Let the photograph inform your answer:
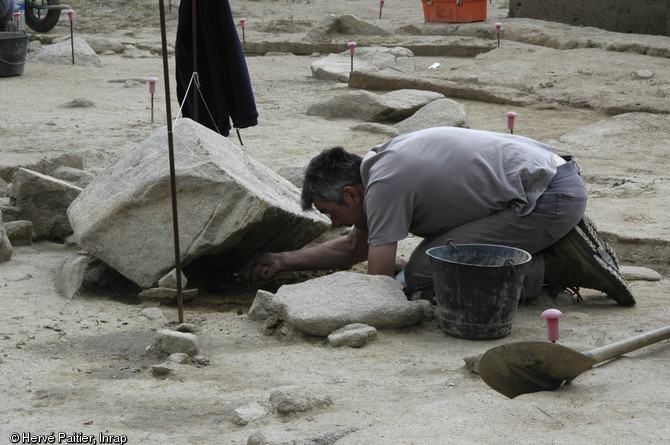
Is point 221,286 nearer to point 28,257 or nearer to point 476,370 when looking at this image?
point 28,257

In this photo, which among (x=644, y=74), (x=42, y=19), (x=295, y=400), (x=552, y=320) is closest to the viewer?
(x=295, y=400)

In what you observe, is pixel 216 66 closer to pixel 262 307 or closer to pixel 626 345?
pixel 262 307

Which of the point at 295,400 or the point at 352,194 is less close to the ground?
the point at 352,194

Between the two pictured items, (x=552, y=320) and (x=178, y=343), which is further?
(x=178, y=343)

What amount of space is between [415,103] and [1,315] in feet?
18.2

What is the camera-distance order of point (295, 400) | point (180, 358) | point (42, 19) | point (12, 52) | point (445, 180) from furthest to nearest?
point (42, 19)
point (12, 52)
point (445, 180)
point (180, 358)
point (295, 400)

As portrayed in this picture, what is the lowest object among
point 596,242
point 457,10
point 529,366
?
point 529,366

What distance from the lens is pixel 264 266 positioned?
14.5 feet

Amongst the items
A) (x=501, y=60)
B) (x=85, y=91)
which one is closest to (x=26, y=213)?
(x=85, y=91)

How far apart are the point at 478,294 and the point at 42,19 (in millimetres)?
12793

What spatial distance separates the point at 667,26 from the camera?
1134 cm

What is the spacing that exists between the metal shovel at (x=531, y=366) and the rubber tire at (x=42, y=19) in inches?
510

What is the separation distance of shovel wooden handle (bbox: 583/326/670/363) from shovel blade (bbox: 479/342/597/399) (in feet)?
0.27

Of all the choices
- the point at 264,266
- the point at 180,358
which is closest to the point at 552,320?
the point at 180,358
